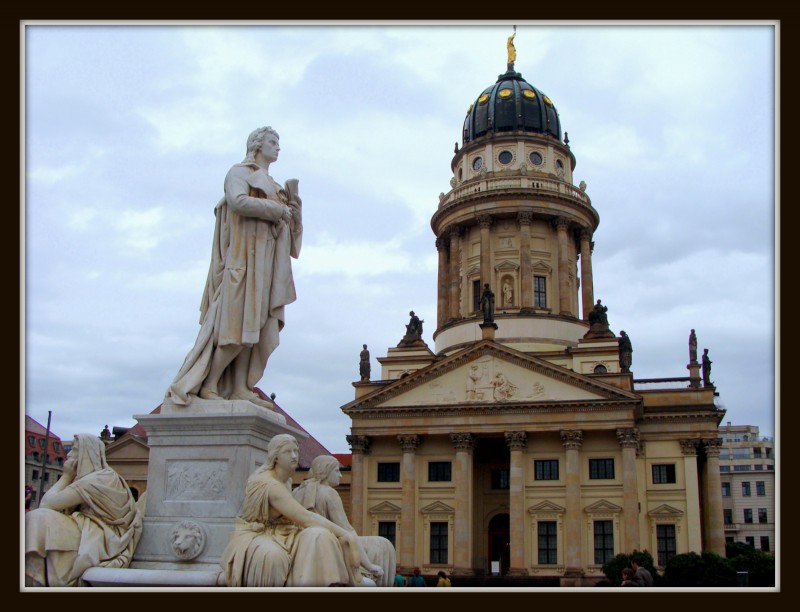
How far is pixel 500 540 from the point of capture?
55.5 m

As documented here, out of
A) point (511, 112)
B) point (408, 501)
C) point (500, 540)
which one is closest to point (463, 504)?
point (408, 501)

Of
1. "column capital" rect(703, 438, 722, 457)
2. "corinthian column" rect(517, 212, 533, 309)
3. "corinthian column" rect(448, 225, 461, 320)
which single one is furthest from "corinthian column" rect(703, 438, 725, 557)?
"corinthian column" rect(448, 225, 461, 320)

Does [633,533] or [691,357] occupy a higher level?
[691,357]

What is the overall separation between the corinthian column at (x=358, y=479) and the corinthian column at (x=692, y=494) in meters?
20.1

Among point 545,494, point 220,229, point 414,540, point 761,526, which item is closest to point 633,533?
point 545,494

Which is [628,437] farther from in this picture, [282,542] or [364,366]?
[282,542]

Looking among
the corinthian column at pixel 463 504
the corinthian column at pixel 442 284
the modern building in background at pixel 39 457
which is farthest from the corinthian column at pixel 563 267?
the modern building in background at pixel 39 457

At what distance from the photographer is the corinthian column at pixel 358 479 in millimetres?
54938

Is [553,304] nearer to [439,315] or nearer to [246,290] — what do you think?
[439,315]

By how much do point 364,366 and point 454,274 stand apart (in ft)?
38.9

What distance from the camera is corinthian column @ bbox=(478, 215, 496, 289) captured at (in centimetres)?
6450

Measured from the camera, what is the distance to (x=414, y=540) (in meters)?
53.7

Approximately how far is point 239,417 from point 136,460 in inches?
1982

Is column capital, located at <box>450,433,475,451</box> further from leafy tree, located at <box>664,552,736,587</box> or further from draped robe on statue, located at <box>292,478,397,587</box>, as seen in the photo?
draped robe on statue, located at <box>292,478,397,587</box>
